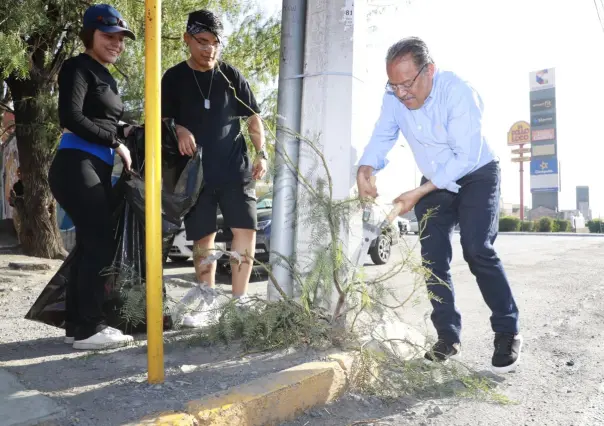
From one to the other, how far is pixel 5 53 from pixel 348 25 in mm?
4217

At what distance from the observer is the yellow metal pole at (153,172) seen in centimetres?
216

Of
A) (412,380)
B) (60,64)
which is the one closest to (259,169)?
(412,380)

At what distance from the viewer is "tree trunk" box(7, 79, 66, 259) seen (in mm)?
8302

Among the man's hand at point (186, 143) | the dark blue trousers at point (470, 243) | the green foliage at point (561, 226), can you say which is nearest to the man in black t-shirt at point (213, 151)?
the man's hand at point (186, 143)

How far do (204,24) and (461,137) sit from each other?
64.8 inches

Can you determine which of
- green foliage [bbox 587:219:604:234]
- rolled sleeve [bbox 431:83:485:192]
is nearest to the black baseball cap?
rolled sleeve [bbox 431:83:485:192]

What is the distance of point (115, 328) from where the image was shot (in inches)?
122

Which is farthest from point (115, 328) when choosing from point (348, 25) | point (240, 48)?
point (240, 48)

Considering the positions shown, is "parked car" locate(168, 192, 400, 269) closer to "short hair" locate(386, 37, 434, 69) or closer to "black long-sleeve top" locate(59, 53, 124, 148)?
"black long-sleeve top" locate(59, 53, 124, 148)

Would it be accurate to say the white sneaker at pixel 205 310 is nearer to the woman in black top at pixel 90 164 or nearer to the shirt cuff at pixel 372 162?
the woman in black top at pixel 90 164

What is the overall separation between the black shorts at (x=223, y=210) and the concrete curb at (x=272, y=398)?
1.13 meters

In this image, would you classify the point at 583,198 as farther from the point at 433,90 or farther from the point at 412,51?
the point at 412,51

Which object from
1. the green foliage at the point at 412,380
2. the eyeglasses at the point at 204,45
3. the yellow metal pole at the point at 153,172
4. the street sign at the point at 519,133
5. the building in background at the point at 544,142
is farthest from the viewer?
the street sign at the point at 519,133

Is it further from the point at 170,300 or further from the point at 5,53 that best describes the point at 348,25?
the point at 5,53
